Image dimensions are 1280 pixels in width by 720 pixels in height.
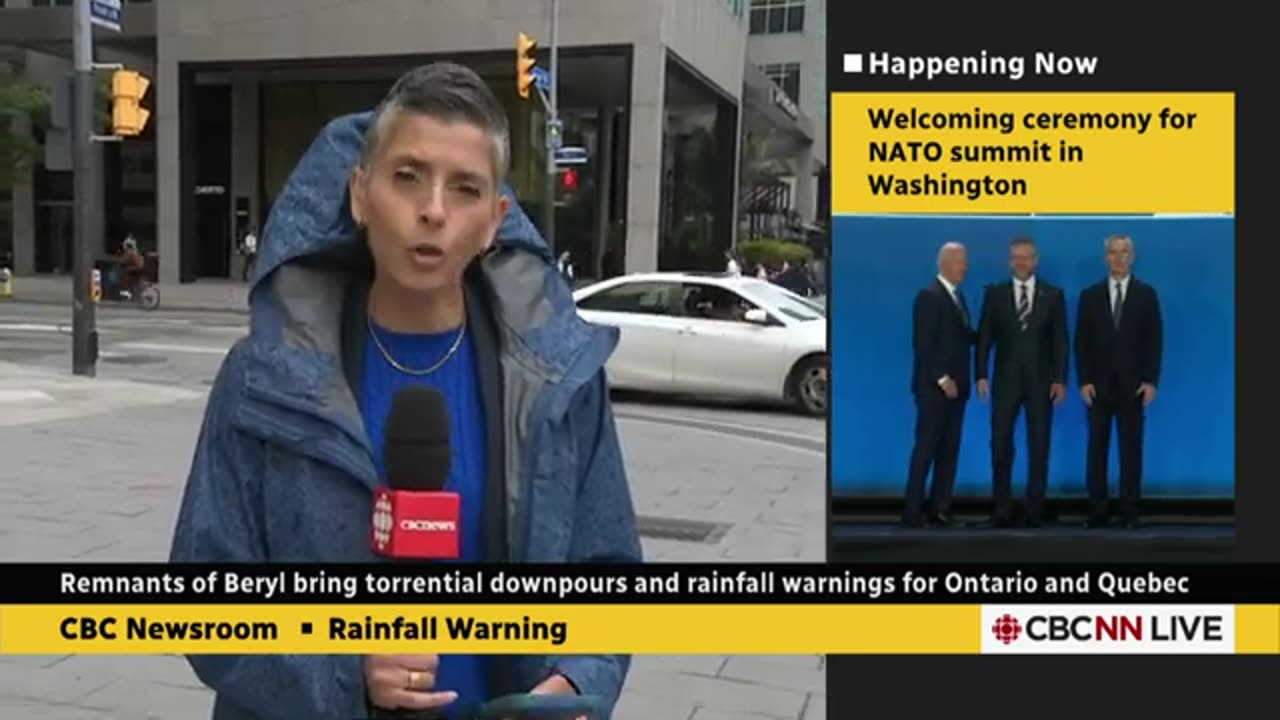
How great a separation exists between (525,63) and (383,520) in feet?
2.92

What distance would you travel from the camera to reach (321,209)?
1890mm

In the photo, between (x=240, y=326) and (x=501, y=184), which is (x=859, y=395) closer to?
(x=501, y=184)

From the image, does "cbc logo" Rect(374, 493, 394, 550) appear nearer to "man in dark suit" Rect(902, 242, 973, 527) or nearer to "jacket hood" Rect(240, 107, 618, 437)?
"jacket hood" Rect(240, 107, 618, 437)

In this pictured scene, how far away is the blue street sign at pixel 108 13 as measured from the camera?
3.23m

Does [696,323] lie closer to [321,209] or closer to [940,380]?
[940,380]

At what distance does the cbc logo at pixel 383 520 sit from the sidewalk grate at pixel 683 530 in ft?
3.34

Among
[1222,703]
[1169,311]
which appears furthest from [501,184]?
[1222,703]

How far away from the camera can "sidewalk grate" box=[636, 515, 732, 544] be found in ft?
9.73

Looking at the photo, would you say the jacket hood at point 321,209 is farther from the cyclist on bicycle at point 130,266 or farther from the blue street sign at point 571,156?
the cyclist on bicycle at point 130,266

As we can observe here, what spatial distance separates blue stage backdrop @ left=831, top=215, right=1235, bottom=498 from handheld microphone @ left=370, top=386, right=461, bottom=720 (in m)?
0.71

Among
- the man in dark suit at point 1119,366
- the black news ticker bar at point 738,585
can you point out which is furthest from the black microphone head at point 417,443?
the man in dark suit at point 1119,366

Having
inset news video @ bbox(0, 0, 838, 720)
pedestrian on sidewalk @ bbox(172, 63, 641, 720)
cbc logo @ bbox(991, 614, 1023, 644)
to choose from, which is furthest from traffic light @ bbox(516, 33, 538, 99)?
cbc logo @ bbox(991, 614, 1023, 644)

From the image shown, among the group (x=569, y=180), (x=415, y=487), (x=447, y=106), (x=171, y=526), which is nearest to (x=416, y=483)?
(x=415, y=487)

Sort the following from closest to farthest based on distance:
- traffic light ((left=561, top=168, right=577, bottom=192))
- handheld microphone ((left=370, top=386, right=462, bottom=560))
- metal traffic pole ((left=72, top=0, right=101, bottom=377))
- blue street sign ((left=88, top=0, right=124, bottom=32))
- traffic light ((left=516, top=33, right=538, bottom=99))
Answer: handheld microphone ((left=370, top=386, right=462, bottom=560)) → traffic light ((left=516, top=33, right=538, bottom=99)) → traffic light ((left=561, top=168, right=577, bottom=192)) → metal traffic pole ((left=72, top=0, right=101, bottom=377)) → blue street sign ((left=88, top=0, right=124, bottom=32))
